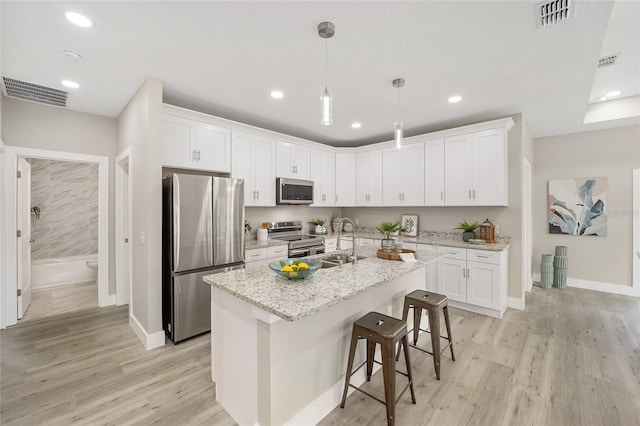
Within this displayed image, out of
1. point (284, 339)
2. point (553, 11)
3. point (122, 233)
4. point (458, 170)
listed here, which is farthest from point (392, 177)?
point (122, 233)

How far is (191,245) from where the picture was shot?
2.98 metres

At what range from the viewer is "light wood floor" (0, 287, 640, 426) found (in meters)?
1.93

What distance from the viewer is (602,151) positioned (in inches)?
182

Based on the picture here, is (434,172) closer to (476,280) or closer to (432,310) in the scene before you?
(476,280)

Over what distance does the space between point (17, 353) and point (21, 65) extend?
9.07ft

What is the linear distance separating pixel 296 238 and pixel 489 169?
3.08 meters

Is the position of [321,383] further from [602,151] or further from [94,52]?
[602,151]

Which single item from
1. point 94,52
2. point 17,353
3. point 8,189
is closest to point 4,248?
point 8,189

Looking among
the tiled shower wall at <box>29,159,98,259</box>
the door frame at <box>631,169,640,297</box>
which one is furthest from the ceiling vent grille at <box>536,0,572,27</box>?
the tiled shower wall at <box>29,159,98,259</box>

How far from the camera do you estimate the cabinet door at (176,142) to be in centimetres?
315

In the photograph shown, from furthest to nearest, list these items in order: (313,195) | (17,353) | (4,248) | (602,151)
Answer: (313,195) → (602,151) → (4,248) → (17,353)

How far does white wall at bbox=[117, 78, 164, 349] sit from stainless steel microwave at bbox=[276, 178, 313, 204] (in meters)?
1.80

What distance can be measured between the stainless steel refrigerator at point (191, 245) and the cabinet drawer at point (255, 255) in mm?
406

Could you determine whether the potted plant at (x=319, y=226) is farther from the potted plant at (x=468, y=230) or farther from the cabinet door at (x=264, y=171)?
the potted plant at (x=468, y=230)
